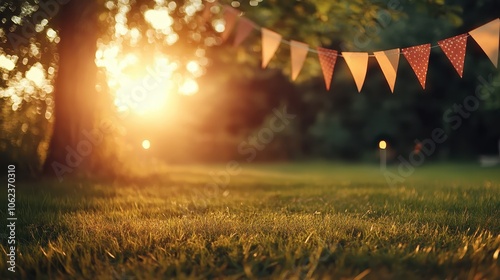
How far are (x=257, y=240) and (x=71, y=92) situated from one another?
7.71 metres

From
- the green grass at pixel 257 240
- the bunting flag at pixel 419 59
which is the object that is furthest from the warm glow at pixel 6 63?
the bunting flag at pixel 419 59

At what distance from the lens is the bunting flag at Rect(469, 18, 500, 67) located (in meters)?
6.39

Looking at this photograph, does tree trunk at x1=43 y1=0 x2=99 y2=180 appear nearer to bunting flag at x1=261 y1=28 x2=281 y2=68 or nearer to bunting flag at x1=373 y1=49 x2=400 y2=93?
bunting flag at x1=261 y1=28 x2=281 y2=68

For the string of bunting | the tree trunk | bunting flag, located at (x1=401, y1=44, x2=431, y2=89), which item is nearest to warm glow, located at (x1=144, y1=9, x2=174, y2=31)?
the tree trunk

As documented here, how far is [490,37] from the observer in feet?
21.2

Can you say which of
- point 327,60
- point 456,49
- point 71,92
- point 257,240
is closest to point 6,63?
point 71,92

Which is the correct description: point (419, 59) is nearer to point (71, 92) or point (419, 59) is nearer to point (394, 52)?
point (394, 52)

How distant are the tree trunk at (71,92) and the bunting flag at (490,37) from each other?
26.5 ft

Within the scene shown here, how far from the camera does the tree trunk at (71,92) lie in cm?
1111

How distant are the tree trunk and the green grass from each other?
3.22 meters

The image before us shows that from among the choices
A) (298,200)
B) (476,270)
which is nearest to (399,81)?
(298,200)

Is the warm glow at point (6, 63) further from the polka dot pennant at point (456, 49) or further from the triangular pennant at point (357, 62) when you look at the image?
the polka dot pennant at point (456, 49)

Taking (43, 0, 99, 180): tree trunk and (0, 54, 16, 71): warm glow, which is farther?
(43, 0, 99, 180): tree trunk

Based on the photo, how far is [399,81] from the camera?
28.9 metres
